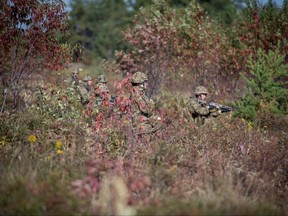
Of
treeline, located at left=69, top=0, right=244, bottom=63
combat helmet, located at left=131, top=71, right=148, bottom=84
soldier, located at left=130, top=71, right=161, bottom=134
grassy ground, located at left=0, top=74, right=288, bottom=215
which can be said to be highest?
treeline, located at left=69, top=0, right=244, bottom=63

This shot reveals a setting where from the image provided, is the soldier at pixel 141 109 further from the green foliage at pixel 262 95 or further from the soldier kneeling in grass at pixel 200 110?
the green foliage at pixel 262 95

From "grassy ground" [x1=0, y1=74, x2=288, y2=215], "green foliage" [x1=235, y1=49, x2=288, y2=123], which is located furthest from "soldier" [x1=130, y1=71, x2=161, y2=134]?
"green foliage" [x1=235, y1=49, x2=288, y2=123]

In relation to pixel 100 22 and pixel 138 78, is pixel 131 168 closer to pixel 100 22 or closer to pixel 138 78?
pixel 138 78

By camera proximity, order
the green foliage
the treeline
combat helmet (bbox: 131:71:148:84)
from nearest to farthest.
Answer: combat helmet (bbox: 131:71:148:84)
the green foliage
the treeline

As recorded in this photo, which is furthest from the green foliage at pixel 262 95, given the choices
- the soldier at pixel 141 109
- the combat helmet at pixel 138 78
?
the combat helmet at pixel 138 78

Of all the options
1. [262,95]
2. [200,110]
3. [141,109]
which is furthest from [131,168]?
[262,95]

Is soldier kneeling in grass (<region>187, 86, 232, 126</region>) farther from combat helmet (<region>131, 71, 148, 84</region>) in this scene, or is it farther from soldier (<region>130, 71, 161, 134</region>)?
combat helmet (<region>131, 71, 148, 84</region>)

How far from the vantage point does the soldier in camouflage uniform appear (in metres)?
8.40

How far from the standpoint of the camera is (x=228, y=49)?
514 inches

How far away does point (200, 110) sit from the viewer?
839 centimetres

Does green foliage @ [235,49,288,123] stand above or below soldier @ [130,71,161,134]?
above

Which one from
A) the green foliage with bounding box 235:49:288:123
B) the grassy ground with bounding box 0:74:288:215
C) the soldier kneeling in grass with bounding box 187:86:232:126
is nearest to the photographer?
the grassy ground with bounding box 0:74:288:215

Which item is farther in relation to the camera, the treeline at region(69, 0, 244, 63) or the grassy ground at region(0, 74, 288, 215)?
the treeline at region(69, 0, 244, 63)

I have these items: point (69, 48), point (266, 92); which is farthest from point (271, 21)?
point (69, 48)
